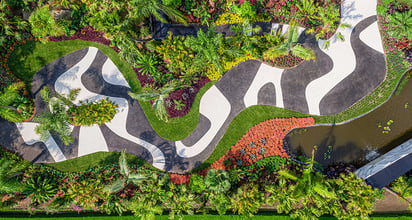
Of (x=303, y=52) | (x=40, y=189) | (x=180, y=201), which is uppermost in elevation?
(x=303, y=52)

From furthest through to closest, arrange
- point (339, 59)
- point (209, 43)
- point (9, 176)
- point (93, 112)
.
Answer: point (339, 59), point (93, 112), point (9, 176), point (209, 43)

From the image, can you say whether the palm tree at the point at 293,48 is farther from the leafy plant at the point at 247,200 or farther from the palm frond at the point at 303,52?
the leafy plant at the point at 247,200

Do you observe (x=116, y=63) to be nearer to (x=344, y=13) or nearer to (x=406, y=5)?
(x=344, y=13)

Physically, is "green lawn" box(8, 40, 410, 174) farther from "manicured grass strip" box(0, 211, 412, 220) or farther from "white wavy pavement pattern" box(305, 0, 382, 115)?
"manicured grass strip" box(0, 211, 412, 220)

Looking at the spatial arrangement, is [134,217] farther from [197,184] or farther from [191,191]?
[197,184]

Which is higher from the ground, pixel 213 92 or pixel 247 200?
pixel 213 92

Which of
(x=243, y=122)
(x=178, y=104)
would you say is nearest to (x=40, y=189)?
(x=178, y=104)

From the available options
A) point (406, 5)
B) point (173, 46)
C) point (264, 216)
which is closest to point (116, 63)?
point (173, 46)
